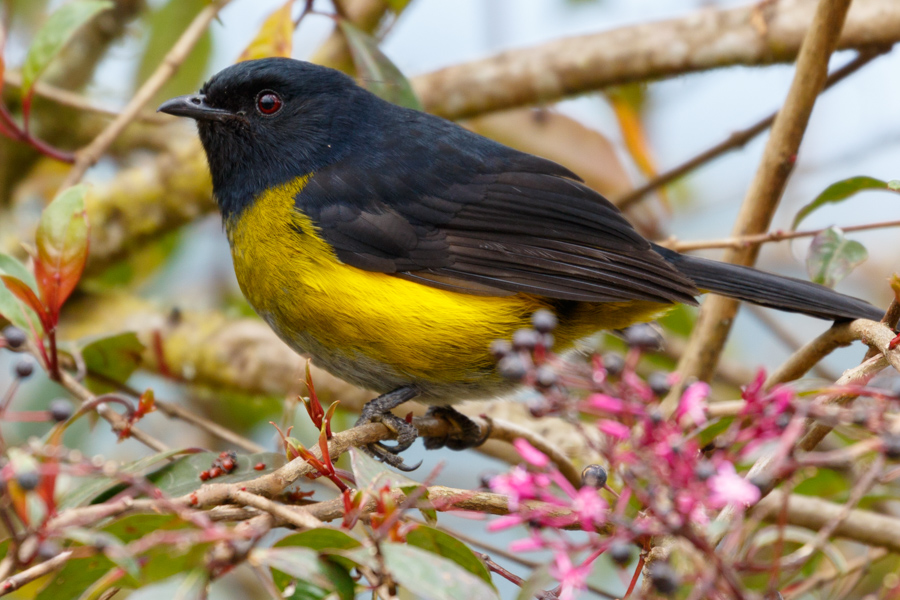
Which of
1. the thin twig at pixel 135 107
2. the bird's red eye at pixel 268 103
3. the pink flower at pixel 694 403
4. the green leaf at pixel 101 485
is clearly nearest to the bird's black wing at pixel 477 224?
the bird's red eye at pixel 268 103

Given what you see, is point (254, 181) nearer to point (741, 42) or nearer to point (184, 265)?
point (741, 42)

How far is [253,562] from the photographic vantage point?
1392mm

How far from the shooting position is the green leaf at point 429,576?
1373mm

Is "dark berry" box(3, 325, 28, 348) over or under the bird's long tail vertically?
under

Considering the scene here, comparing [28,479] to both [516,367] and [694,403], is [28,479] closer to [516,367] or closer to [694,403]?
[516,367]

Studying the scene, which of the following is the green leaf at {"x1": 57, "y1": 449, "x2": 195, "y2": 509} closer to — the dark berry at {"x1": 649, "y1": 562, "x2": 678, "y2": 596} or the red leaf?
the red leaf

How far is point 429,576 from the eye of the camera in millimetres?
1398

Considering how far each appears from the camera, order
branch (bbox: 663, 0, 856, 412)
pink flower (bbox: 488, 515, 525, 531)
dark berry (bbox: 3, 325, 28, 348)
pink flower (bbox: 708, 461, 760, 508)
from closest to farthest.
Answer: pink flower (bbox: 708, 461, 760, 508) → pink flower (bbox: 488, 515, 525, 531) → dark berry (bbox: 3, 325, 28, 348) → branch (bbox: 663, 0, 856, 412)

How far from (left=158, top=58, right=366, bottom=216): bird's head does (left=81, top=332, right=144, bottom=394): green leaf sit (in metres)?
0.63

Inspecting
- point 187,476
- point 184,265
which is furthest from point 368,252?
point 184,265

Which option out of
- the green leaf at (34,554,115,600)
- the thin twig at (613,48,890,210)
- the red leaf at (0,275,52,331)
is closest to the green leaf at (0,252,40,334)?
the red leaf at (0,275,52,331)

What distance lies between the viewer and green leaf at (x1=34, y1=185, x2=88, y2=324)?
103 inches

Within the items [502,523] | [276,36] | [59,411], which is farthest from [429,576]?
[276,36]

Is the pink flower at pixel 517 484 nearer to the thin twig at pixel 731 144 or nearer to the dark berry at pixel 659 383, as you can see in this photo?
the dark berry at pixel 659 383
